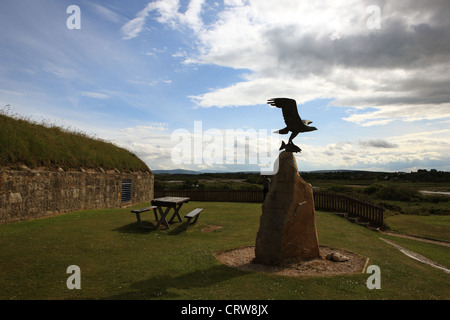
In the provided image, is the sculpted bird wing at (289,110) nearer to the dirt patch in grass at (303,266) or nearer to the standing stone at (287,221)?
the standing stone at (287,221)

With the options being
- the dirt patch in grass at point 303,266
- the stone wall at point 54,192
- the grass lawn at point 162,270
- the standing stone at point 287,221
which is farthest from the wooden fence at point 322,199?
the standing stone at point 287,221

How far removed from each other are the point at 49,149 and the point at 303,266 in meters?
12.6

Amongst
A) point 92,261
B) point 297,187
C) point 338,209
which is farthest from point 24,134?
point 338,209

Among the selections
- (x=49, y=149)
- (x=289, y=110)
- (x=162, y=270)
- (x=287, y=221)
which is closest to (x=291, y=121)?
(x=289, y=110)

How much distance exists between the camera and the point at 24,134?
12734 millimetres

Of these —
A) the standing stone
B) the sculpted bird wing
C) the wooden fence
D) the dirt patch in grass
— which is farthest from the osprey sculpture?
the wooden fence

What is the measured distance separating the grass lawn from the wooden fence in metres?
4.60

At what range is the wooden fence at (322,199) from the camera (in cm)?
1495

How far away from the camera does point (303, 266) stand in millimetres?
6543

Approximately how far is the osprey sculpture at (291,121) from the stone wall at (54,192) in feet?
33.9

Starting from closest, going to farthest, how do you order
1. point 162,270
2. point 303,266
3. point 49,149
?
point 162,270, point 303,266, point 49,149

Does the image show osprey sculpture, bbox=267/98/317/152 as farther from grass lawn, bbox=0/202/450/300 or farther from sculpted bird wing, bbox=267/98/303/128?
grass lawn, bbox=0/202/450/300

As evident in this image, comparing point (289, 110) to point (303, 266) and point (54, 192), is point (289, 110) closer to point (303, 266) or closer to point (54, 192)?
point (303, 266)

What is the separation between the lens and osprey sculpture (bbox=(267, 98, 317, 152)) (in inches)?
276
